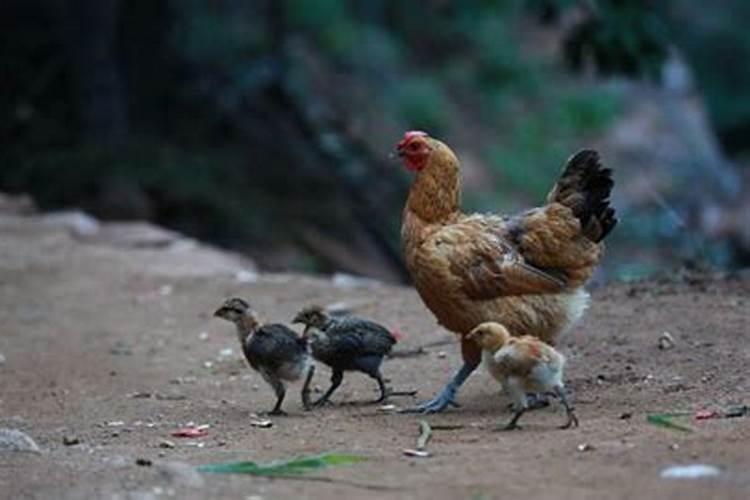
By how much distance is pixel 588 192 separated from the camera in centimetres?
842

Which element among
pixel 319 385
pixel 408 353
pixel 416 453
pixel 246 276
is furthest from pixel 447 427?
pixel 246 276

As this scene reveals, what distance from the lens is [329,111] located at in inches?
900

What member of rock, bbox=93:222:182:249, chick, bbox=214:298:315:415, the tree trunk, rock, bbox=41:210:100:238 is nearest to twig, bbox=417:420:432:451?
chick, bbox=214:298:315:415

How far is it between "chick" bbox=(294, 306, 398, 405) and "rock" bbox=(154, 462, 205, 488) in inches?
83.7

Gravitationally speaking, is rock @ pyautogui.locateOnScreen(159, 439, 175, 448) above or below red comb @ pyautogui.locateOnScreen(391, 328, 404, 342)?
above

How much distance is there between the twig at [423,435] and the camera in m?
7.14

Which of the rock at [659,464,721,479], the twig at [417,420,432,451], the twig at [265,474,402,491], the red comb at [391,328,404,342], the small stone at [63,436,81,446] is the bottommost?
the red comb at [391,328,404,342]

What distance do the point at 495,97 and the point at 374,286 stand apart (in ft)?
62.8

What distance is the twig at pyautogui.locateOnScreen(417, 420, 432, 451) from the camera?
7142 mm

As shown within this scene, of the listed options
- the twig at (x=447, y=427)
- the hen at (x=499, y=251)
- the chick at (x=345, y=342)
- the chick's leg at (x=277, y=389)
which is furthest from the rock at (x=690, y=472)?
the chick's leg at (x=277, y=389)

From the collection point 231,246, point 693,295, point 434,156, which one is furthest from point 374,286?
point 231,246

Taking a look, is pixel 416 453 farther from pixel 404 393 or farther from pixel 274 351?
pixel 404 393

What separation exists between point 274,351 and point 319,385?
3.86 ft

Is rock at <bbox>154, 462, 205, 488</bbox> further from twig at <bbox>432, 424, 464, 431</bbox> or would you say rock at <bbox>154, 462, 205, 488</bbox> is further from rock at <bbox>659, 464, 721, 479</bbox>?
rock at <bbox>659, 464, 721, 479</bbox>
